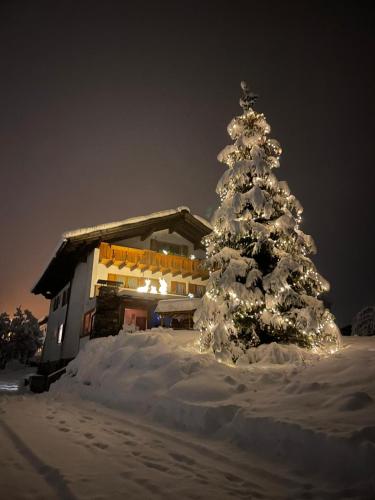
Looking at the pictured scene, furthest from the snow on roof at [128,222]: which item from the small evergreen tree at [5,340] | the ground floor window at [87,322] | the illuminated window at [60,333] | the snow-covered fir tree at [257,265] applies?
the small evergreen tree at [5,340]

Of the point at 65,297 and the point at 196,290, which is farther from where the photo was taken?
the point at 65,297

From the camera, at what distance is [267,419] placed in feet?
15.3

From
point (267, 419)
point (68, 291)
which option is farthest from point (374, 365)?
point (68, 291)

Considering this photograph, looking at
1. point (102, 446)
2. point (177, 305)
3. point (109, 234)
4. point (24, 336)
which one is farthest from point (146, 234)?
point (24, 336)

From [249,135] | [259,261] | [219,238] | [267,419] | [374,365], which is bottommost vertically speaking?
[267,419]

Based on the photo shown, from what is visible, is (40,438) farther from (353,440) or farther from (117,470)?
(353,440)

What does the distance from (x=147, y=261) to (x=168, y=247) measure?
2.94 m

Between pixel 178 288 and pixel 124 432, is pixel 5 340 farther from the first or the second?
pixel 124 432

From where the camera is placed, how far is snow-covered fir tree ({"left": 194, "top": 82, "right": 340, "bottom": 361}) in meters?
8.91

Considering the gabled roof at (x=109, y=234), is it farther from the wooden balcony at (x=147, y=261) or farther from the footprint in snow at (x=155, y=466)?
the footprint in snow at (x=155, y=466)

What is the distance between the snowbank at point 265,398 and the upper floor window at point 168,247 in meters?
12.5

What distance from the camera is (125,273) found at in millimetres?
20875

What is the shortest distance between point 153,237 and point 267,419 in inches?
751

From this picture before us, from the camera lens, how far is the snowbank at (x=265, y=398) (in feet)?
12.5
